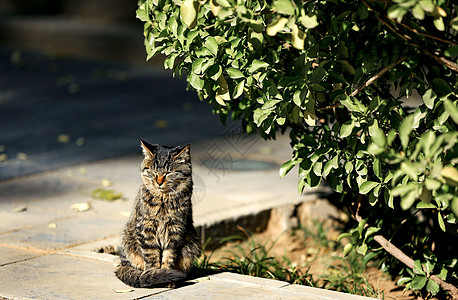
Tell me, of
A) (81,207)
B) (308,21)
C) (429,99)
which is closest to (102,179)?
(81,207)

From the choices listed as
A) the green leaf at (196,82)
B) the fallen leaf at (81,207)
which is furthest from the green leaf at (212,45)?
the fallen leaf at (81,207)

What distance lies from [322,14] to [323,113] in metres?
1.05

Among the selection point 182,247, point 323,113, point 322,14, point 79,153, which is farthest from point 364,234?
point 79,153

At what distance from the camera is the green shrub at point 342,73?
329 centimetres

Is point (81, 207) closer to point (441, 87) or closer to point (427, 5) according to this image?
point (441, 87)

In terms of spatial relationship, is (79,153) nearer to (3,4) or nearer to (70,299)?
(70,299)

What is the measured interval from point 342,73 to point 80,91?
8371 millimetres

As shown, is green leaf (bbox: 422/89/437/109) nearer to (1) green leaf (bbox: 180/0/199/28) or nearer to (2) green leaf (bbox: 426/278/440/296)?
(1) green leaf (bbox: 180/0/199/28)

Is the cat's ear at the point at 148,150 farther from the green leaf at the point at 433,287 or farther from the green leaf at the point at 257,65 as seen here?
the green leaf at the point at 433,287

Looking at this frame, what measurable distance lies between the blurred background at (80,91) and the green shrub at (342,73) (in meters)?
4.05

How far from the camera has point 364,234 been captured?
15.2ft

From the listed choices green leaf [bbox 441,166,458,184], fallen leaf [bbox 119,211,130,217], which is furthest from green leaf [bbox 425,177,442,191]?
fallen leaf [bbox 119,211,130,217]

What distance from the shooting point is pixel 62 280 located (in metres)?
4.41

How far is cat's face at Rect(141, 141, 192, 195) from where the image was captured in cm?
431
